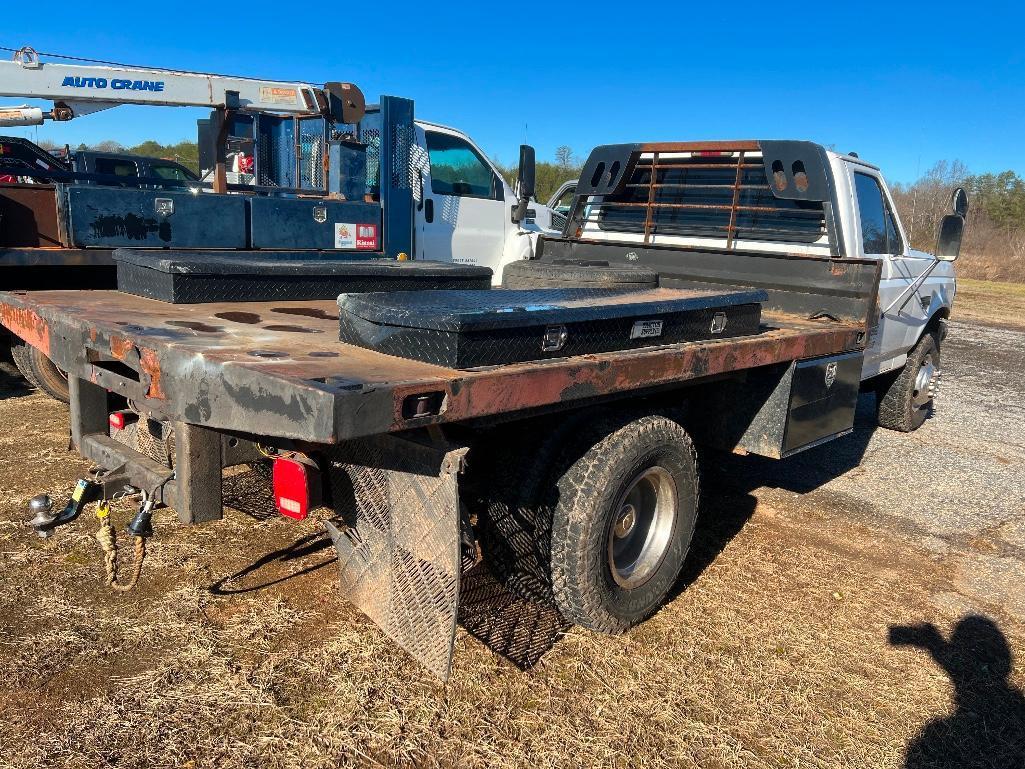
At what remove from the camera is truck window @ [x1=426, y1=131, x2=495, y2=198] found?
824 centimetres

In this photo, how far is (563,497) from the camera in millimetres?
3016

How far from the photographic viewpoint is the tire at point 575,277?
4.20m

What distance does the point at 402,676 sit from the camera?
295 cm

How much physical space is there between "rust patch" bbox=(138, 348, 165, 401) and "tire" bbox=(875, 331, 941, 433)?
5.89 meters

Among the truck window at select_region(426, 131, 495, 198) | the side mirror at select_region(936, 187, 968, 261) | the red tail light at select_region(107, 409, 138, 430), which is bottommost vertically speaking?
the red tail light at select_region(107, 409, 138, 430)

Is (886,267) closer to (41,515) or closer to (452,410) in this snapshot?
(452,410)

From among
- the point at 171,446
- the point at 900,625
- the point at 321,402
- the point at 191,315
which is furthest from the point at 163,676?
the point at 900,625

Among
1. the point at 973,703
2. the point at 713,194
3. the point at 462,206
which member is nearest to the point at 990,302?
the point at 462,206

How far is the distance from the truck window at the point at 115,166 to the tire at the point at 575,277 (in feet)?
31.3

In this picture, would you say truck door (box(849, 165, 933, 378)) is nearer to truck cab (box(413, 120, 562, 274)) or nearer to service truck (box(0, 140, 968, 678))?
service truck (box(0, 140, 968, 678))

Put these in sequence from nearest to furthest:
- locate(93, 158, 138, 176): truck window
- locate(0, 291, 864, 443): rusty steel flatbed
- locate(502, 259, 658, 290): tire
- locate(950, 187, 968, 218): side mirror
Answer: locate(0, 291, 864, 443): rusty steel flatbed → locate(502, 259, 658, 290): tire → locate(950, 187, 968, 218): side mirror → locate(93, 158, 138, 176): truck window

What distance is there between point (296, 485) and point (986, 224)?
41.5 m

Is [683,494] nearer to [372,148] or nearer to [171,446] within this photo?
[171,446]

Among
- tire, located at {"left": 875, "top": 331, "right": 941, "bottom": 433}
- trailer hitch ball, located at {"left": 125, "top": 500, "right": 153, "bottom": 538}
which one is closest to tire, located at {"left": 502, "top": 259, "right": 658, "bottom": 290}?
trailer hitch ball, located at {"left": 125, "top": 500, "right": 153, "bottom": 538}
